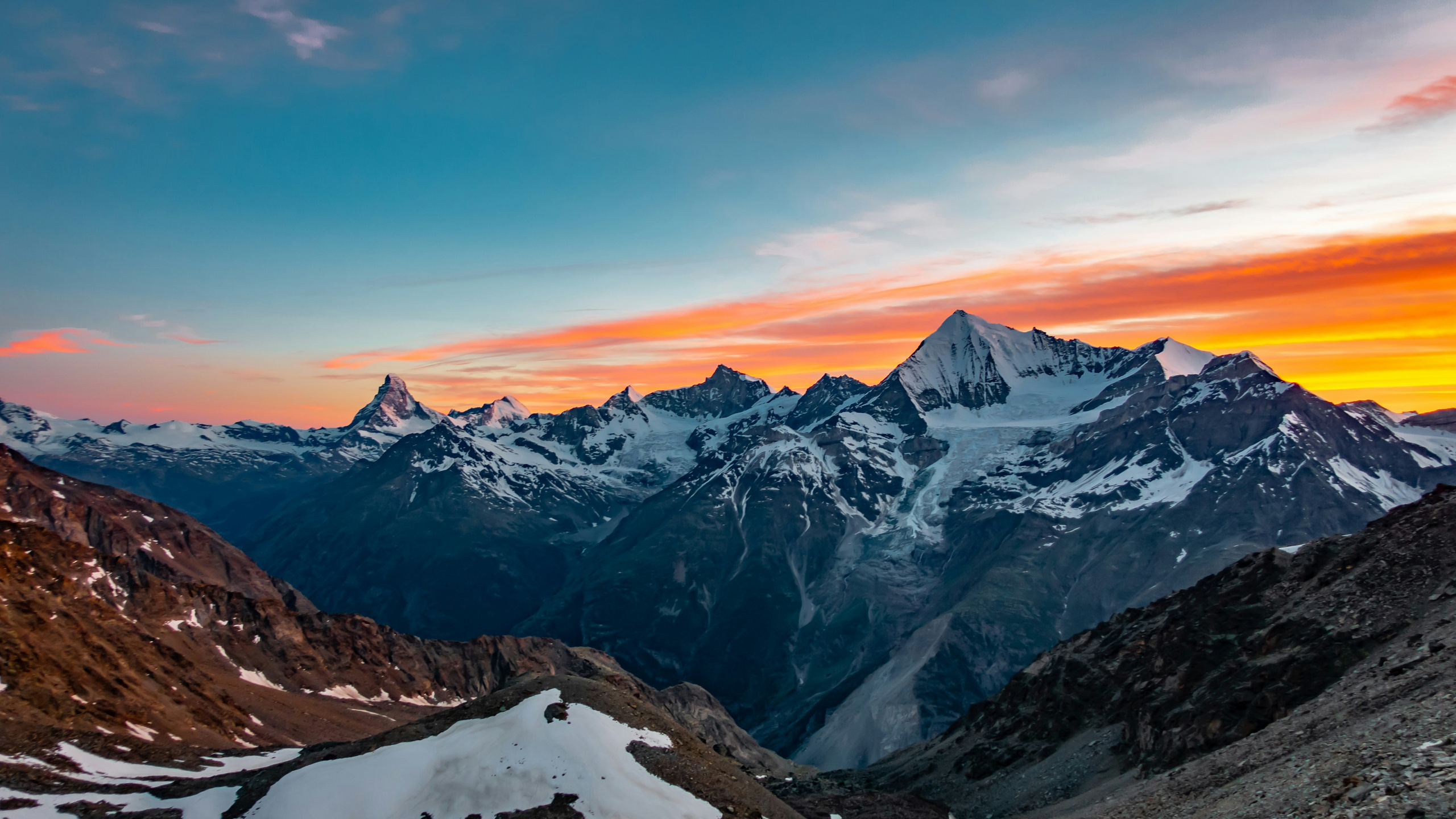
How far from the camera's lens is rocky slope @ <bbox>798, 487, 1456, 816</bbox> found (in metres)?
46.6

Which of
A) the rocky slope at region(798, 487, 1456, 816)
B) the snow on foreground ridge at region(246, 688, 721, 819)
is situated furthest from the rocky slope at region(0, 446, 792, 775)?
the rocky slope at region(798, 487, 1456, 816)

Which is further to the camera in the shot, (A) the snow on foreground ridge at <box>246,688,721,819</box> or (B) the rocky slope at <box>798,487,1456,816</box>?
(A) the snow on foreground ridge at <box>246,688,721,819</box>

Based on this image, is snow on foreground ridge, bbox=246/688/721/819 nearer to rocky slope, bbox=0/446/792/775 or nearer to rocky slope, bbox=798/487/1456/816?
rocky slope, bbox=0/446/792/775

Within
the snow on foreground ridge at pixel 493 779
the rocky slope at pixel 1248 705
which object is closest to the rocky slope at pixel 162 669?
the snow on foreground ridge at pixel 493 779

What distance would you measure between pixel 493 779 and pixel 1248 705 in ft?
223

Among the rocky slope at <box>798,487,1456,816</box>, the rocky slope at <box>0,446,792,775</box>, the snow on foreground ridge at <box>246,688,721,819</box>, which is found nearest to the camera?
the rocky slope at <box>798,487,1456,816</box>

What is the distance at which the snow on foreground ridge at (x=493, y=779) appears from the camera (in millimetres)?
66625

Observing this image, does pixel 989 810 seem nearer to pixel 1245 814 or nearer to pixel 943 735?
pixel 943 735

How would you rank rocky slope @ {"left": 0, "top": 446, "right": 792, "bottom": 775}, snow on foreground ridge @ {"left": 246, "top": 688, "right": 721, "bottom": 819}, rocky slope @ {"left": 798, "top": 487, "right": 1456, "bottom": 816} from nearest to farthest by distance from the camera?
rocky slope @ {"left": 798, "top": 487, "right": 1456, "bottom": 816} < snow on foreground ridge @ {"left": 246, "top": 688, "right": 721, "bottom": 819} < rocky slope @ {"left": 0, "top": 446, "right": 792, "bottom": 775}


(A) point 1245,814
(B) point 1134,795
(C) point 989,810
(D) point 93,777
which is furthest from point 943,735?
(D) point 93,777

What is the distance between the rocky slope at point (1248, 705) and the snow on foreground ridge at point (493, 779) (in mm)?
38152

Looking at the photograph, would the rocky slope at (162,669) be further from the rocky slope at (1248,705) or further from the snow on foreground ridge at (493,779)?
the rocky slope at (1248,705)

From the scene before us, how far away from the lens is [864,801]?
10400 cm

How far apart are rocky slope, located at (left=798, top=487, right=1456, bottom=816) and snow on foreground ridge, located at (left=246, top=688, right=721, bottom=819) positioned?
38.2 m
